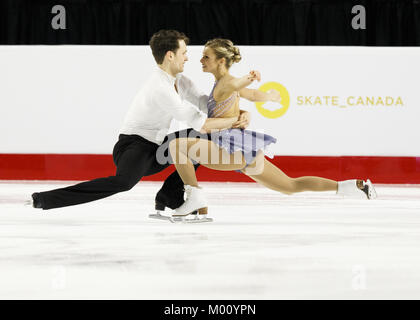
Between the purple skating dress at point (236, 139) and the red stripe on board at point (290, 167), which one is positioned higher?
the purple skating dress at point (236, 139)

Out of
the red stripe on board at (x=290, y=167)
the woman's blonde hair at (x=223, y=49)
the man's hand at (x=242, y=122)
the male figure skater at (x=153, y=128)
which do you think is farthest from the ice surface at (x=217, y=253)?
the red stripe on board at (x=290, y=167)

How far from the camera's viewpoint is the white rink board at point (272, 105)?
5039 millimetres

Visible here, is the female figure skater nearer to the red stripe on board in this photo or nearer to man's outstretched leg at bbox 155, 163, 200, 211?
man's outstretched leg at bbox 155, 163, 200, 211

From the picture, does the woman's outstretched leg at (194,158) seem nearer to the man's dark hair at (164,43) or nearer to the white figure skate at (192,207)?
the white figure skate at (192,207)

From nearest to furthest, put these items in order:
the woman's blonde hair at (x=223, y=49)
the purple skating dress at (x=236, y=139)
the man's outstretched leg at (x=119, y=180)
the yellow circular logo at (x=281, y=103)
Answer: the man's outstretched leg at (x=119, y=180)
the purple skating dress at (x=236, y=139)
the woman's blonde hair at (x=223, y=49)
the yellow circular logo at (x=281, y=103)

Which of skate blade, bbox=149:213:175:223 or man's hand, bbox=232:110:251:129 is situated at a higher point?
man's hand, bbox=232:110:251:129

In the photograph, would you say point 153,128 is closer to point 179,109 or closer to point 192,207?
point 179,109

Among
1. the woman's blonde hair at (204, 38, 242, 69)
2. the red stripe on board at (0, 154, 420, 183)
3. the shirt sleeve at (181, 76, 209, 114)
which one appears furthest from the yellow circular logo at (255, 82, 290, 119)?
the woman's blonde hair at (204, 38, 242, 69)

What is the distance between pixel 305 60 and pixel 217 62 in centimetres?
228

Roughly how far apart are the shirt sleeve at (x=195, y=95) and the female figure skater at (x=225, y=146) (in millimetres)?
114

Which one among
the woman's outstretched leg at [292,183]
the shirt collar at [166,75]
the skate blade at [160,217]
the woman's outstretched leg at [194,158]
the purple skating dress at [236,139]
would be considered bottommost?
the skate blade at [160,217]

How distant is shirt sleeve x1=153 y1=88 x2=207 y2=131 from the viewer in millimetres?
2840

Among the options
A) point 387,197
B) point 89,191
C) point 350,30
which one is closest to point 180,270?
point 89,191

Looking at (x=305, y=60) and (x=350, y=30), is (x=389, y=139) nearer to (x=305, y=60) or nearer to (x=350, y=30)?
(x=305, y=60)
